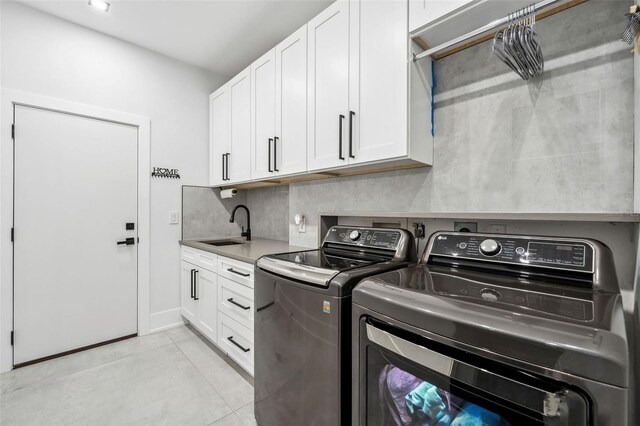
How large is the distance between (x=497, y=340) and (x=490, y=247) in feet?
1.93

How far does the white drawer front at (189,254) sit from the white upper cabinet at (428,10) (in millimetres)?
2429

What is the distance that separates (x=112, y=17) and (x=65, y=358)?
283 cm

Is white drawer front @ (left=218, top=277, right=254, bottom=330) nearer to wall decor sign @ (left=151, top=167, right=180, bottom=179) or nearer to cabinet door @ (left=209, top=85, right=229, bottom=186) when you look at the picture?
cabinet door @ (left=209, top=85, right=229, bottom=186)

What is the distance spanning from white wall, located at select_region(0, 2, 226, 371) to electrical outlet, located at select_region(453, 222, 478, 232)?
2675 mm

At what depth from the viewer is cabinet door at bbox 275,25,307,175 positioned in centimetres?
189

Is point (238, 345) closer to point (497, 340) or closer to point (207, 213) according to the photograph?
point (207, 213)

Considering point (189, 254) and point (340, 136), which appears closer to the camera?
point (340, 136)

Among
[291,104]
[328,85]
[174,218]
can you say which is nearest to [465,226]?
[328,85]

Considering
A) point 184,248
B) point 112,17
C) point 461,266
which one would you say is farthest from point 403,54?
point 184,248

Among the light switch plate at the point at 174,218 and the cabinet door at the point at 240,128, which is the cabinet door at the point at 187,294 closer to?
the light switch plate at the point at 174,218

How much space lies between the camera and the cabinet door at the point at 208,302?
7.32 ft

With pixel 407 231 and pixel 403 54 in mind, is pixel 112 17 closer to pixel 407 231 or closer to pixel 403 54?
pixel 403 54

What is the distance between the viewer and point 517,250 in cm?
105

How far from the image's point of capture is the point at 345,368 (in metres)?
1.01
